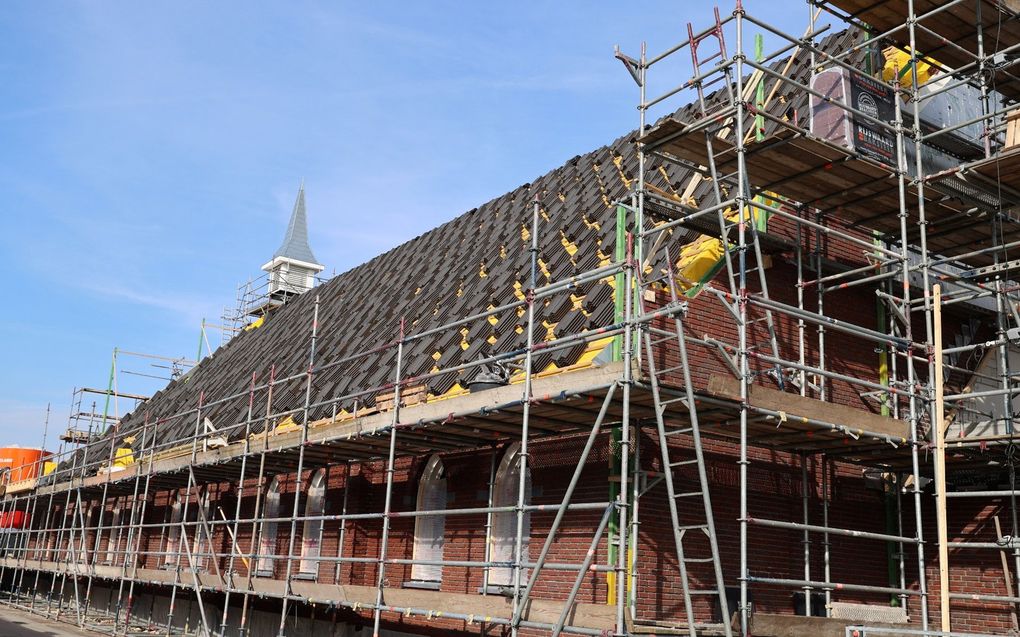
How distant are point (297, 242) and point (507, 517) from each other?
107 feet

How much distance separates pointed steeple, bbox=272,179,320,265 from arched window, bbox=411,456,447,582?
89.9 ft

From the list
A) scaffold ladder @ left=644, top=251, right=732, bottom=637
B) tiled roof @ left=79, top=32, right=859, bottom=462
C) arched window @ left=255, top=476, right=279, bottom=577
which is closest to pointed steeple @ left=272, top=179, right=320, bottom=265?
tiled roof @ left=79, top=32, right=859, bottom=462

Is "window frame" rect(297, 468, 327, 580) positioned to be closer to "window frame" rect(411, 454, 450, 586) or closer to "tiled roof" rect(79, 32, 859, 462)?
"tiled roof" rect(79, 32, 859, 462)

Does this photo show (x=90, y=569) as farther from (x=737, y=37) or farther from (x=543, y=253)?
(x=737, y=37)

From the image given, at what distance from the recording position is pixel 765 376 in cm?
1355

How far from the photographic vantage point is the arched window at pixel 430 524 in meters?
16.0

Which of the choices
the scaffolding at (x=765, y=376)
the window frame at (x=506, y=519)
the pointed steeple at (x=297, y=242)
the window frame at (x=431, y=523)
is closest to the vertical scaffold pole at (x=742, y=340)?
the scaffolding at (x=765, y=376)

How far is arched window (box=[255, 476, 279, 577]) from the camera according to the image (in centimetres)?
2072

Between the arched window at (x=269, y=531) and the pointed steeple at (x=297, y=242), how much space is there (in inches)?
874

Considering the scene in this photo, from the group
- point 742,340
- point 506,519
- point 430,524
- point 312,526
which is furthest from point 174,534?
point 742,340

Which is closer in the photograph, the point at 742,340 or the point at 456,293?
the point at 742,340

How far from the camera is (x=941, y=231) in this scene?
14.6m

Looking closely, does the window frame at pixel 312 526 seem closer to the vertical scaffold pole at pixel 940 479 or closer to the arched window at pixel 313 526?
the arched window at pixel 313 526

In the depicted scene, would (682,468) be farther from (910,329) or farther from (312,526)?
(312,526)
